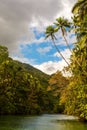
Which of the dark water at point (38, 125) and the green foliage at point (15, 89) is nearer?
the dark water at point (38, 125)

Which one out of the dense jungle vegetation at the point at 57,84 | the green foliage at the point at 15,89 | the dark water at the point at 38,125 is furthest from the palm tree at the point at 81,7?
the green foliage at the point at 15,89

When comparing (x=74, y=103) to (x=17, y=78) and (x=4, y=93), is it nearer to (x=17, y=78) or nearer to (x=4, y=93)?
(x=4, y=93)

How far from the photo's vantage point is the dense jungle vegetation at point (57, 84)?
56.1 m

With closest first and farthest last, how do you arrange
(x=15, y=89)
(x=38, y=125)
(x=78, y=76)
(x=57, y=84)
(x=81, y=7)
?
1. (x=81, y=7)
2. (x=38, y=125)
3. (x=78, y=76)
4. (x=57, y=84)
5. (x=15, y=89)

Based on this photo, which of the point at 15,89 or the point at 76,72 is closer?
the point at 76,72

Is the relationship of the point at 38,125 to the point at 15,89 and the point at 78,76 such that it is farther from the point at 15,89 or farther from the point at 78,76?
the point at 15,89

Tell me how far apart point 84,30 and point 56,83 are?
2916 centimetres

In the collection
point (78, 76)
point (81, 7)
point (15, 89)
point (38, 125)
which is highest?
point (81, 7)

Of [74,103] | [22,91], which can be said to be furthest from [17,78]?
[74,103]

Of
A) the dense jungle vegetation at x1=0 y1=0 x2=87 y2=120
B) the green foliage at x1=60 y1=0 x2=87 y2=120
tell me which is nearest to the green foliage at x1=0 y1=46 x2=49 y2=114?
the dense jungle vegetation at x1=0 y1=0 x2=87 y2=120

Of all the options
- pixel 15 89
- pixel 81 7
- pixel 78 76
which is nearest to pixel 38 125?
pixel 78 76

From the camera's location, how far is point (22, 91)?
378ft

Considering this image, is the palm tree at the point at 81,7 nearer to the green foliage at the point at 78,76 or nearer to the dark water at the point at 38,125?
the green foliage at the point at 78,76

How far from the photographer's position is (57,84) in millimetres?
76562
